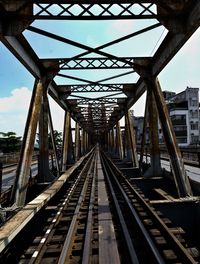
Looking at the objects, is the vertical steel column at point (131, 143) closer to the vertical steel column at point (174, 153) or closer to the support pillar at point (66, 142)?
the support pillar at point (66, 142)

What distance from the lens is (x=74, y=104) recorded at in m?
25.2

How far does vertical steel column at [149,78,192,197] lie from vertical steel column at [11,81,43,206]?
578 cm

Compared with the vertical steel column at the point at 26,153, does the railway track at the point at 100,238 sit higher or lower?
lower

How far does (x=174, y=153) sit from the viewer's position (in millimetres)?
10844

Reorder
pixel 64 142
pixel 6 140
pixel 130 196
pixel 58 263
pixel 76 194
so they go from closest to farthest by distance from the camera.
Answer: pixel 58 263 < pixel 130 196 < pixel 76 194 < pixel 64 142 < pixel 6 140

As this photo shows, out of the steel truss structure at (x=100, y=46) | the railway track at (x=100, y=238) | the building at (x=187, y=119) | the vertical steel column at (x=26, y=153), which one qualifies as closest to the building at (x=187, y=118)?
the building at (x=187, y=119)

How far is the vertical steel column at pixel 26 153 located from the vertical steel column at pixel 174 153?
5785 millimetres

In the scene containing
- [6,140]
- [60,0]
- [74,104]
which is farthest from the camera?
[6,140]

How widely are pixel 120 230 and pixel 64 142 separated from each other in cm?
1526

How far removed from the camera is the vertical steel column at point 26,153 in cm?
→ 924

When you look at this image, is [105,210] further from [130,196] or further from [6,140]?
[6,140]

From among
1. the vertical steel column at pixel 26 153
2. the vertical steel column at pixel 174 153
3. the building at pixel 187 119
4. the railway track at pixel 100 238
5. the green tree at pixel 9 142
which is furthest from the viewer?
the building at pixel 187 119

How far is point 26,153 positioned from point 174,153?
20.7ft

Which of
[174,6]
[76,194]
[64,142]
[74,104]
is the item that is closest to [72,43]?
[174,6]
